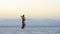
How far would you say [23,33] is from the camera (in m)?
14.5
